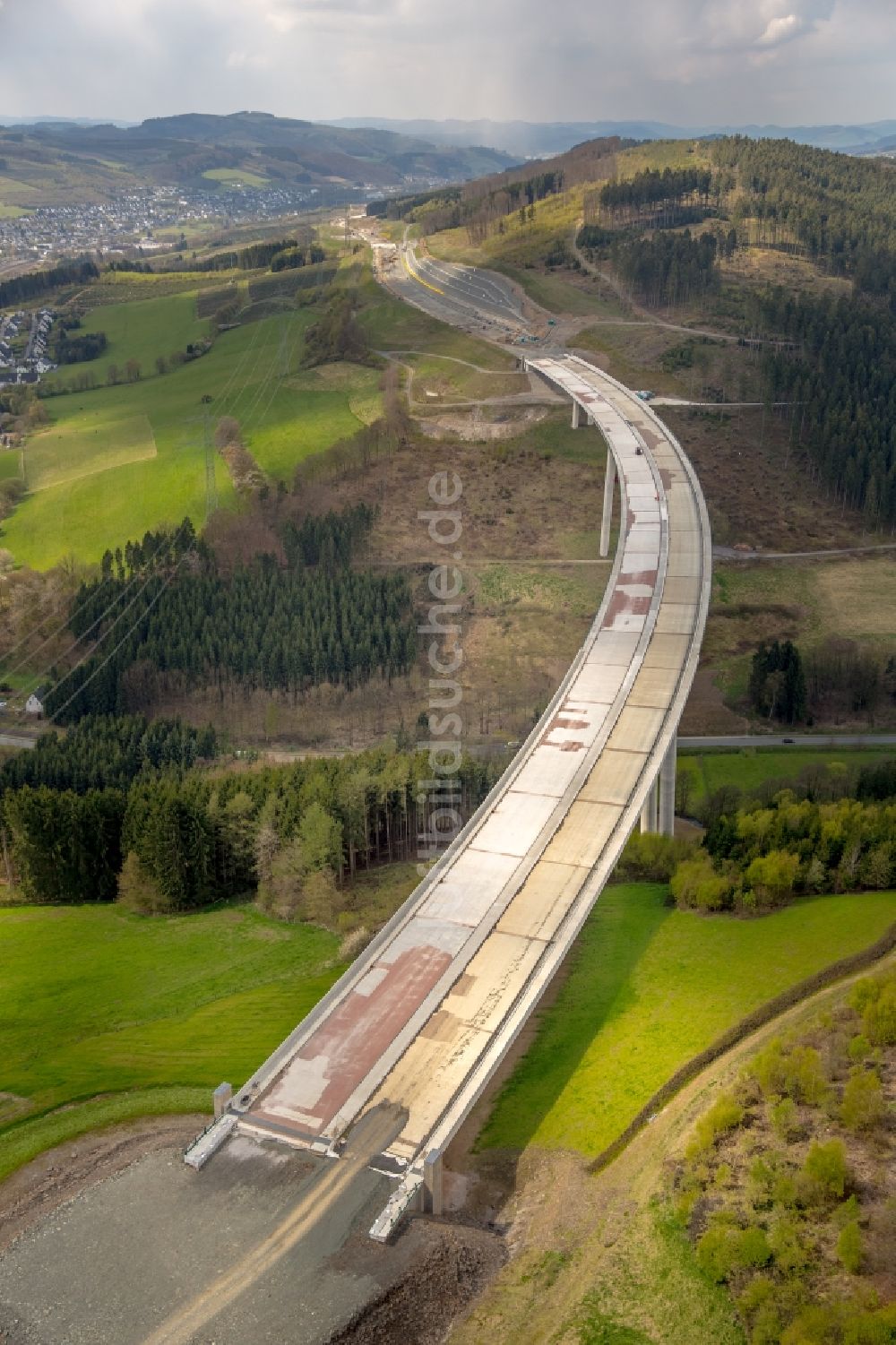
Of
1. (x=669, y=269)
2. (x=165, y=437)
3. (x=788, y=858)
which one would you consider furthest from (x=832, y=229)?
(x=788, y=858)

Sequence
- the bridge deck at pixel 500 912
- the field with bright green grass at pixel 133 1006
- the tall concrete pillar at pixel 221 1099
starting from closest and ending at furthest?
the tall concrete pillar at pixel 221 1099, the bridge deck at pixel 500 912, the field with bright green grass at pixel 133 1006

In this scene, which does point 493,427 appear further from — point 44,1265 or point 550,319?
point 44,1265

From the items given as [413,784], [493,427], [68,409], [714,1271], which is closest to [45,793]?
[413,784]

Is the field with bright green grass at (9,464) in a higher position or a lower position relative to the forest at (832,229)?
lower

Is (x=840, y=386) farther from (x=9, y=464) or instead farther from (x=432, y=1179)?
(x=432, y=1179)

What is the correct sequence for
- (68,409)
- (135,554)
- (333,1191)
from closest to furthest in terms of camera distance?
1. (333,1191)
2. (135,554)
3. (68,409)

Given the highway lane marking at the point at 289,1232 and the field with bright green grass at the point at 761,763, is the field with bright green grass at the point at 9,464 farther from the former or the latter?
the highway lane marking at the point at 289,1232

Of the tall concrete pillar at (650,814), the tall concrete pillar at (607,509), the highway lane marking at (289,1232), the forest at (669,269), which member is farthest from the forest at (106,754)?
the forest at (669,269)
